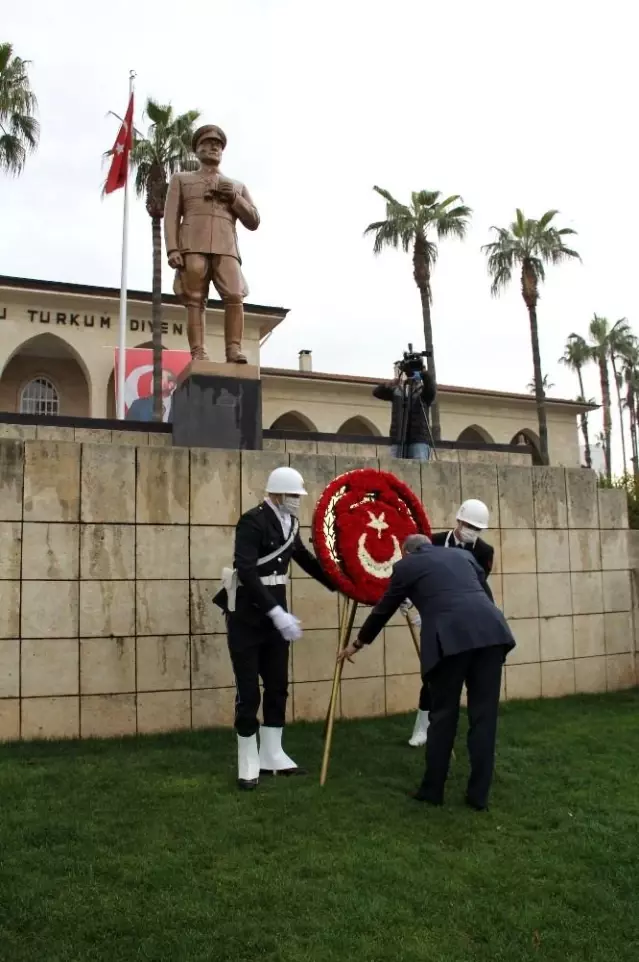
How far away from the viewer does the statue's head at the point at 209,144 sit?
29.2 feet

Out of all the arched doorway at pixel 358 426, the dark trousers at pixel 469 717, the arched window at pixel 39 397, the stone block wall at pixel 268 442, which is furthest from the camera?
the arched doorway at pixel 358 426

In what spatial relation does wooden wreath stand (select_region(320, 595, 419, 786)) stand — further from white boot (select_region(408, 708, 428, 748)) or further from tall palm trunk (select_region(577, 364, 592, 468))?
tall palm trunk (select_region(577, 364, 592, 468))

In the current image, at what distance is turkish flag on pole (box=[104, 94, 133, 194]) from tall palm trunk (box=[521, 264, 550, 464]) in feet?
59.7

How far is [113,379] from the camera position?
29.1 m

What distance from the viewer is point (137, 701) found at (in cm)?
704

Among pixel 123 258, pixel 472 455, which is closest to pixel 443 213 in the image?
pixel 123 258

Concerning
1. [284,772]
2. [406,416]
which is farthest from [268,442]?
[284,772]

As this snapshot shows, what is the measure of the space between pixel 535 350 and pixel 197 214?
27221 millimetres

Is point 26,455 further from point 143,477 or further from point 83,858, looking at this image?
point 83,858

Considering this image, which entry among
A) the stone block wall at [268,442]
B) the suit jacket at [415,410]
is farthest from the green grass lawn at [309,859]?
the suit jacket at [415,410]

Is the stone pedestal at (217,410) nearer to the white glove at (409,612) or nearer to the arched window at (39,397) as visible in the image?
the white glove at (409,612)

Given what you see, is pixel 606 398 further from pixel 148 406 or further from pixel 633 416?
pixel 148 406

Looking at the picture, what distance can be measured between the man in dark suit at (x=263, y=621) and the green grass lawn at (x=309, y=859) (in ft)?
1.00

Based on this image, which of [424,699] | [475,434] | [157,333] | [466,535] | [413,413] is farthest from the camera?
[475,434]
